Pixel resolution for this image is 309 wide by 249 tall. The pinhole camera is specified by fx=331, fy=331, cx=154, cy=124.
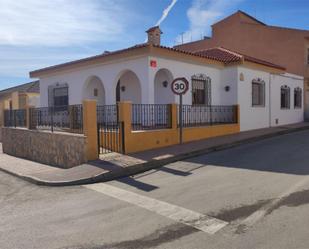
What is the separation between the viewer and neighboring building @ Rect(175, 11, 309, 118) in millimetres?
24625

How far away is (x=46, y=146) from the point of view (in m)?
12.7

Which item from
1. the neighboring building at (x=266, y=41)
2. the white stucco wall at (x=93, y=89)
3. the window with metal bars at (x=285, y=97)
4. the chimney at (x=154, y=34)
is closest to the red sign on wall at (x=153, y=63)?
the white stucco wall at (x=93, y=89)

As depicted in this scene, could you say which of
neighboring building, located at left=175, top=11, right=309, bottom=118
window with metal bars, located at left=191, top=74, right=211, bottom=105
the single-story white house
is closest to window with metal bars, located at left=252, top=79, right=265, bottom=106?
the single-story white house

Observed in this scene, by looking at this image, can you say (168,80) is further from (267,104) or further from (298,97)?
(298,97)

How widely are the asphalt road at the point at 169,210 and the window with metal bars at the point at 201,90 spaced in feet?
22.0

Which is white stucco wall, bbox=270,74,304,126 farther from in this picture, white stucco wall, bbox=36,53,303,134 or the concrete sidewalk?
the concrete sidewalk

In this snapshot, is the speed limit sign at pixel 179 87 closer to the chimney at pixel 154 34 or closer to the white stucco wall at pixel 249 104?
the white stucco wall at pixel 249 104

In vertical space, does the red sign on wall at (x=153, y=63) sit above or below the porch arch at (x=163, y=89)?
above

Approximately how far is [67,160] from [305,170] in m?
7.23

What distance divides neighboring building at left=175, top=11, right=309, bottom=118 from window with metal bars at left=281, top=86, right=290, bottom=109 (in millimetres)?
4241

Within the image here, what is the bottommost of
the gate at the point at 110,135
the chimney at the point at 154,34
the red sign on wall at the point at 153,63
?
Answer: the gate at the point at 110,135

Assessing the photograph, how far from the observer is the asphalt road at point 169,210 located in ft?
14.2

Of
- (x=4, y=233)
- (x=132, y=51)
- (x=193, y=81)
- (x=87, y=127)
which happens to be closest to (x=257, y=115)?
(x=193, y=81)

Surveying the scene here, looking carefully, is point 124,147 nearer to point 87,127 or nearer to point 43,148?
point 87,127
